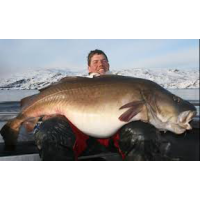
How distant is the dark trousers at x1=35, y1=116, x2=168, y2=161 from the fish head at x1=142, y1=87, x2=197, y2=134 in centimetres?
7

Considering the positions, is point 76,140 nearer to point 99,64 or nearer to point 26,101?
point 26,101

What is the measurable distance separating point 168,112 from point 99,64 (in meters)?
0.59

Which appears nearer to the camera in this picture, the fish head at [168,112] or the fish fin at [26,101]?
the fish head at [168,112]

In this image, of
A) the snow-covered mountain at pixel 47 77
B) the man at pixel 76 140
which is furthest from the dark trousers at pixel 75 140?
the snow-covered mountain at pixel 47 77

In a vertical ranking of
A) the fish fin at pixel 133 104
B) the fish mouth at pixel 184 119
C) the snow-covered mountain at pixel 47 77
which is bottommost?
the fish mouth at pixel 184 119

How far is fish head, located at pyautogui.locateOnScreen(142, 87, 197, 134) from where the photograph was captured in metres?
1.36

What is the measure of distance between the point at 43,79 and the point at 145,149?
2.84 ft

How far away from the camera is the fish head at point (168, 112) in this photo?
1360 mm

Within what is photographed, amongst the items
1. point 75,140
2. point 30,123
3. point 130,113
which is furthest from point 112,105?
point 30,123

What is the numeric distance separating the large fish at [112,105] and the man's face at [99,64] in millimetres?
231

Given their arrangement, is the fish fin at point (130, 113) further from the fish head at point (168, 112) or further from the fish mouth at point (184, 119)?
the fish mouth at point (184, 119)

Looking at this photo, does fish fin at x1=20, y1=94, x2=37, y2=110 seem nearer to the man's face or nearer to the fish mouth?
the man's face

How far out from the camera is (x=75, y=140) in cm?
141

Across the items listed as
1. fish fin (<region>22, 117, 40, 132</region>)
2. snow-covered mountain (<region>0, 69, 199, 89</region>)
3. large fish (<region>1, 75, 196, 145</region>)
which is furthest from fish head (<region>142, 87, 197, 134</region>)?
fish fin (<region>22, 117, 40, 132</region>)
